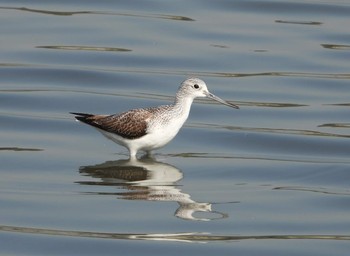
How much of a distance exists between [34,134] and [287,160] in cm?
294

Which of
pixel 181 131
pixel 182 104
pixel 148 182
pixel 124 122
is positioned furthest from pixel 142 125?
pixel 181 131

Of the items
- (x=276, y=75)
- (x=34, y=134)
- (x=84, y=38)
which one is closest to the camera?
(x=34, y=134)

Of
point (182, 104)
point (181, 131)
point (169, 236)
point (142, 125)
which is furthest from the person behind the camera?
point (181, 131)

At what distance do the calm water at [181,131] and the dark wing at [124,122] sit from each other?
0.32 meters

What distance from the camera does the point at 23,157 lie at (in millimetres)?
14320

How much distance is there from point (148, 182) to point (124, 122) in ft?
3.61

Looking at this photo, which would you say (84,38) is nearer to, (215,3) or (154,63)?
(154,63)

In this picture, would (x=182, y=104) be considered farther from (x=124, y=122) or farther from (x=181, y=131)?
(x=181, y=131)

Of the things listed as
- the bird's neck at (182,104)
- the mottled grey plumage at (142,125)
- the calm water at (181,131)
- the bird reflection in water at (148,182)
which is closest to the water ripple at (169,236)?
the calm water at (181,131)

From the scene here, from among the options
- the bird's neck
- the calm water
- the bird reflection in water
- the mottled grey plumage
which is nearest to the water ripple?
the calm water

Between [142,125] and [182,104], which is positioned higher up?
[182,104]

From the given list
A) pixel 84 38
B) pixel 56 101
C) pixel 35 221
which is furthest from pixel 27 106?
pixel 35 221

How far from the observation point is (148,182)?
1375cm

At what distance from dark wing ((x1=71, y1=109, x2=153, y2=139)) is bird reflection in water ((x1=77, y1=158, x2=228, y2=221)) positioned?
0.33 metres
